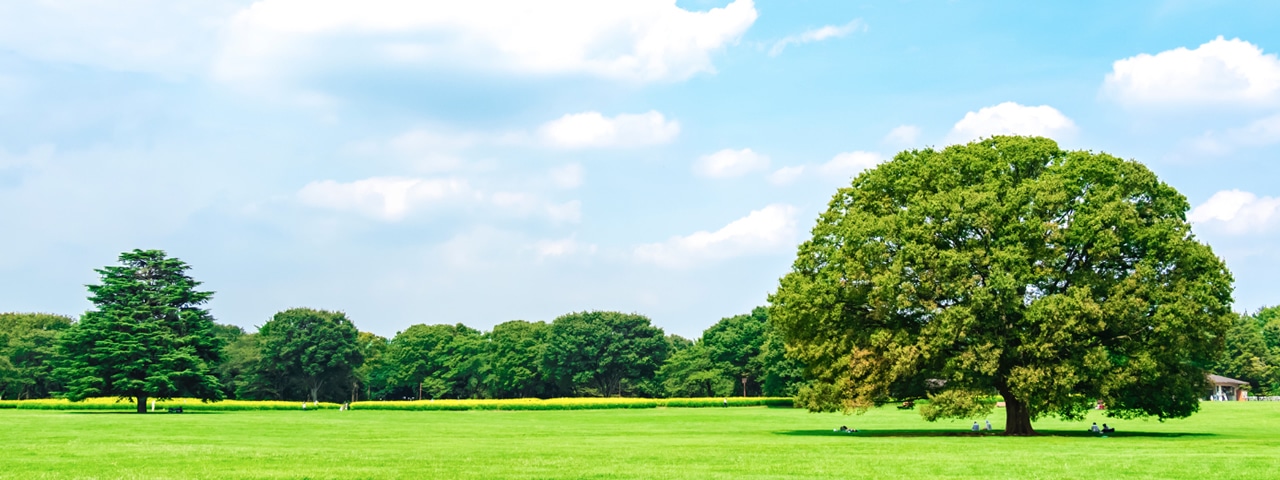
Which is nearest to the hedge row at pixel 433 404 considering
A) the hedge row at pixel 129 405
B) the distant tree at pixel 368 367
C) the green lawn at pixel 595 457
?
the hedge row at pixel 129 405

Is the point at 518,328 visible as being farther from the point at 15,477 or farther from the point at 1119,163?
the point at 15,477

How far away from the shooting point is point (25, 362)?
122 m

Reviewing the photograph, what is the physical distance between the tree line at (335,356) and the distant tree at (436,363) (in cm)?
21

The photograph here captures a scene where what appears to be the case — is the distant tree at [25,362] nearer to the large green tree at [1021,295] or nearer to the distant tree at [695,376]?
the distant tree at [695,376]

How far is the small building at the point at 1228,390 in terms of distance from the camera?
424 ft

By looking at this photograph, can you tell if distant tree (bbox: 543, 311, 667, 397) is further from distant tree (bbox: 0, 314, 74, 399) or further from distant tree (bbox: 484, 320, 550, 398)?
distant tree (bbox: 0, 314, 74, 399)

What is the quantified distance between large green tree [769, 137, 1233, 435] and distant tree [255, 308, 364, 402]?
9523 centimetres

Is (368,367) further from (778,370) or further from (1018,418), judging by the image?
(1018,418)

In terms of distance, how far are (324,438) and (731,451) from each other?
20.5 m

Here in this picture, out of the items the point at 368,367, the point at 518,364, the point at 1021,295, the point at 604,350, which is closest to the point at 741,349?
the point at 604,350

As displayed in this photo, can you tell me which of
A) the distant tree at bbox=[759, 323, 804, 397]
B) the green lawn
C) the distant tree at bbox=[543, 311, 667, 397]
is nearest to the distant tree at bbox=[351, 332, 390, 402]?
the distant tree at bbox=[543, 311, 667, 397]

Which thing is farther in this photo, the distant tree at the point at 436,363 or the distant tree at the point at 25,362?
the distant tree at the point at 436,363

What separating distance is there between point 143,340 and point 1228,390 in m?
127

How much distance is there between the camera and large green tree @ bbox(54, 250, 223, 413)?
84.4m
